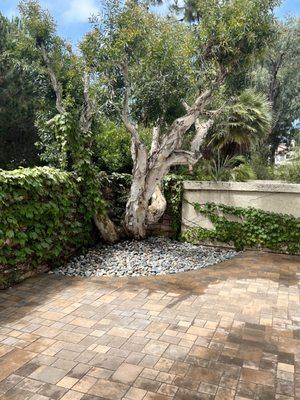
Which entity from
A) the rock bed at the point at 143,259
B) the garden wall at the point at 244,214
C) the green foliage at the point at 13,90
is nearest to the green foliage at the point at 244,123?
the garden wall at the point at 244,214

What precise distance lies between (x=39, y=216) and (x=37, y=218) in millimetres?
45

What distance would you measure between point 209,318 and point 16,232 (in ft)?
8.79

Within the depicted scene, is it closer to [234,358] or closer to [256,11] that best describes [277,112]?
[256,11]

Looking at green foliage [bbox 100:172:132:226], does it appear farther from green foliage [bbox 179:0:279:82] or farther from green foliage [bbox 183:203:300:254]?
green foliage [bbox 179:0:279:82]

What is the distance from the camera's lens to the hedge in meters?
4.43

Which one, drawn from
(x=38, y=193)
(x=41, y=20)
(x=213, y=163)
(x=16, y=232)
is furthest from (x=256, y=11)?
(x=41, y=20)

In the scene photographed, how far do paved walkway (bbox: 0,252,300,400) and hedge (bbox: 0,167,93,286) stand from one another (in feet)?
Result: 1.32

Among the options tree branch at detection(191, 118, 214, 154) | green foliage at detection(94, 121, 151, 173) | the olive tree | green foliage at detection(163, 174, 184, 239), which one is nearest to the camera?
the olive tree

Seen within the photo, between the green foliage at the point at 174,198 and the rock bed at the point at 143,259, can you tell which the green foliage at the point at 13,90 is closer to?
the green foliage at the point at 174,198

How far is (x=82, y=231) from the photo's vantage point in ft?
19.7

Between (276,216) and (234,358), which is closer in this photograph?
(234,358)

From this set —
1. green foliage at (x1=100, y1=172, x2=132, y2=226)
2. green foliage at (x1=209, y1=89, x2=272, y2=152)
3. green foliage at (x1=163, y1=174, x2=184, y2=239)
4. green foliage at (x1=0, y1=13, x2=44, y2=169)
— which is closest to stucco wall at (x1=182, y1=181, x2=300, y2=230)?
green foliage at (x1=163, y1=174, x2=184, y2=239)

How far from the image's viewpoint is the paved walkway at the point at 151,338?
246 cm

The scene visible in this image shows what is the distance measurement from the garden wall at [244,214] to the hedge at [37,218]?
241 cm
